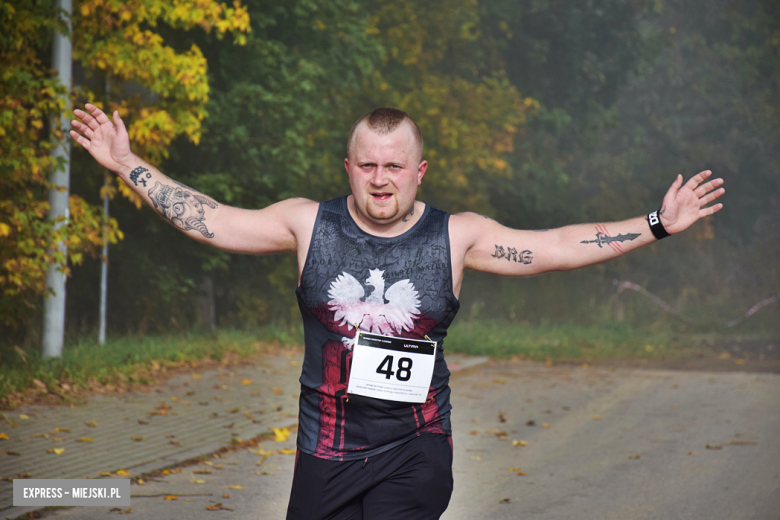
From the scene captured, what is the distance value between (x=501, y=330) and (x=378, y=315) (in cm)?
1604

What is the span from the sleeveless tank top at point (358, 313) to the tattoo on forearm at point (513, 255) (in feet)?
0.94

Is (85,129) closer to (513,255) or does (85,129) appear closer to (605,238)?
(513,255)

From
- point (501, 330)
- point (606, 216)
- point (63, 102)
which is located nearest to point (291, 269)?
point (501, 330)

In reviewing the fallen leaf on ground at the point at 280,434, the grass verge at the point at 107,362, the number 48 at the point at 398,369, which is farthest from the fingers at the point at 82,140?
the grass verge at the point at 107,362

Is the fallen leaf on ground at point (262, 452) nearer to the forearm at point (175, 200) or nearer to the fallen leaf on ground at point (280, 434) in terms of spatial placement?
the fallen leaf on ground at point (280, 434)

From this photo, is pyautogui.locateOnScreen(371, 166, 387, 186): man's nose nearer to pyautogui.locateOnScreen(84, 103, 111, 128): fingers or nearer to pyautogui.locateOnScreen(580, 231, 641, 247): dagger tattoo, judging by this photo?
pyautogui.locateOnScreen(580, 231, 641, 247): dagger tattoo

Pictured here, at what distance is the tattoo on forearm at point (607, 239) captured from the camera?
3373 millimetres

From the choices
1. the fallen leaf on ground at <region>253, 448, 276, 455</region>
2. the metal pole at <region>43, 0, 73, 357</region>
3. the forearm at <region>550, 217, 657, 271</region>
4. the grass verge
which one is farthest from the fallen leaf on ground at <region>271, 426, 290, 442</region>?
the forearm at <region>550, 217, 657, 271</region>

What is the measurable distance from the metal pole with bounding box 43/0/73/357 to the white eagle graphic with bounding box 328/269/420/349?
7636 mm

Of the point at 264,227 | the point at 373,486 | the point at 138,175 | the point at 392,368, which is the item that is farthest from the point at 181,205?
the point at 373,486

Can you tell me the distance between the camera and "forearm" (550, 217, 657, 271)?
132 inches

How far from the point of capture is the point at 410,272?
3.12 m

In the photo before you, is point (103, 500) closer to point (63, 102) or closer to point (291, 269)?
point (63, 102)

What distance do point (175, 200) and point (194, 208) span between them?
0.31ft
